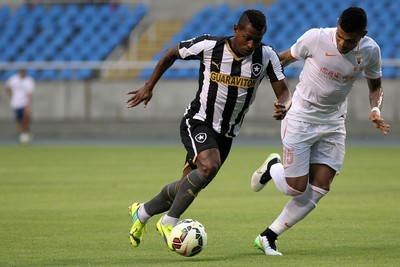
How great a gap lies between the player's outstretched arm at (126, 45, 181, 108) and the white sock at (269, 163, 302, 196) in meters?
1.56

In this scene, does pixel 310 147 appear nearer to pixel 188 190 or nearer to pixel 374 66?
pixel 374 66

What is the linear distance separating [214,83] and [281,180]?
46.9 inches

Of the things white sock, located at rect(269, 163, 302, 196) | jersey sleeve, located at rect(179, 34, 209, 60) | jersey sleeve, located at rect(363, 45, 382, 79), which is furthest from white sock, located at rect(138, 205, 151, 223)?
jersey sleeve, located at rect(363, 45, 382, 79)

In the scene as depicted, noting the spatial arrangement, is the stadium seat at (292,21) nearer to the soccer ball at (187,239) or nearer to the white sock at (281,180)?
the white sock at (281,180)

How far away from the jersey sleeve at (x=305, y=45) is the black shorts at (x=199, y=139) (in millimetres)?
Answer: 1058

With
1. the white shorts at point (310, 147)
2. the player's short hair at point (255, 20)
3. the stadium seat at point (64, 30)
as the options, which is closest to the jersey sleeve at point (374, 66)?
the white shorts at point (310, 147)

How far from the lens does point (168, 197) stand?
9.48 m

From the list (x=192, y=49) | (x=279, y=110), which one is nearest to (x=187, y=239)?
(x=279, y=110)

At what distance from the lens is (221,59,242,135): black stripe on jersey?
30.2 ft

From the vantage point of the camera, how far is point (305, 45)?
9266mm

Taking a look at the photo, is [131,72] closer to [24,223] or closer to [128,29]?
[128,29]

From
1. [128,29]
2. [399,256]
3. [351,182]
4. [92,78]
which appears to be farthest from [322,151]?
[128,29]

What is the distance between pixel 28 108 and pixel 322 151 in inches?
804

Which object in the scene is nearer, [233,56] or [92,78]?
[233,56]
